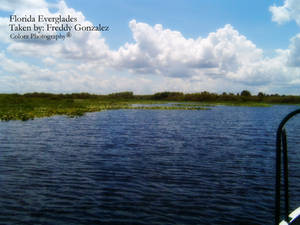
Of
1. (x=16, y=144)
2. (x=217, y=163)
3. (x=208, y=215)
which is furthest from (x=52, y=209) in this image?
(x=16, y=144)

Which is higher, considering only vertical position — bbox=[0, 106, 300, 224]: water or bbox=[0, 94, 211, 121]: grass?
bbox=[0, 94, 211, 121]: grass

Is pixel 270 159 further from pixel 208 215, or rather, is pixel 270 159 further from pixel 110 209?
pixel 110 209

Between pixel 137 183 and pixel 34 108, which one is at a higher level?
pixel 34 108

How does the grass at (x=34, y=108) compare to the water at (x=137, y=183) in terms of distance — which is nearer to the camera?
the water at (x=137, y=183)

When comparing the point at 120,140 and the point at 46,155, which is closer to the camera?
the point at 46,155

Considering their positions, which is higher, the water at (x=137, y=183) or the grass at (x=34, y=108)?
the grass at (x=34, y=108)

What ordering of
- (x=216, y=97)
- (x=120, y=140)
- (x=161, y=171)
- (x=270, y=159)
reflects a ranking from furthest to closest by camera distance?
(x=216, y=97)
(x=120, y=140)
(x=270, y=159)
(x=161, y=171)

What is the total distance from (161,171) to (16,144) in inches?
541

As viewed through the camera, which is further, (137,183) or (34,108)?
(34,108)

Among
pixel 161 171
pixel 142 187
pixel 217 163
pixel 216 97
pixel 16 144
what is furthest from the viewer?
pixel 216 97

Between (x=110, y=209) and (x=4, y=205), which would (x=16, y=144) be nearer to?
(x=4, y=205)

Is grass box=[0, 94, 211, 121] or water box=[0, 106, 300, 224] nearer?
water box=[0, 106, 300, 224]

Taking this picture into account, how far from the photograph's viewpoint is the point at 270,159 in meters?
18.1

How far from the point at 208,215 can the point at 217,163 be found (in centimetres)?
749
